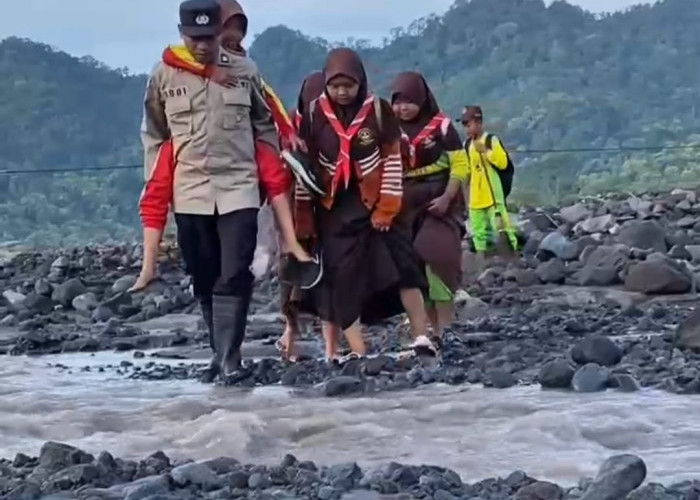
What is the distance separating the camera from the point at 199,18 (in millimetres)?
7863

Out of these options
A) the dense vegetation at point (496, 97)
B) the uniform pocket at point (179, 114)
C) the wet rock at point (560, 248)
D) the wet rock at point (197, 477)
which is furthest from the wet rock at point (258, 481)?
the dense vegetation at point (496, 97)

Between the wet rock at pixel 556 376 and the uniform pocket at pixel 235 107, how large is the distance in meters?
1.90

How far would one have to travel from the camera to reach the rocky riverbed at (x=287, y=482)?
5133 millimetres

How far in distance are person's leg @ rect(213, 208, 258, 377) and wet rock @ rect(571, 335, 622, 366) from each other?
5.47 feet

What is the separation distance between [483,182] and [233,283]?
810cm

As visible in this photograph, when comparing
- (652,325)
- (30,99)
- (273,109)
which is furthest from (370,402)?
(30,99)

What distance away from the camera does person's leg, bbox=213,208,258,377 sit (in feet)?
26.7

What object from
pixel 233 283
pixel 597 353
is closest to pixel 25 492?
pixel 233 283

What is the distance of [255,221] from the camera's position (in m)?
8.20

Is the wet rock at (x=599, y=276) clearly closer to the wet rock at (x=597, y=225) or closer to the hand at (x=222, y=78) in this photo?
the wet rock at (x=597, y=225)

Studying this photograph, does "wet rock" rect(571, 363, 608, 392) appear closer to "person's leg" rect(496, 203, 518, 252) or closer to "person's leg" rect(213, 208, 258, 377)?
"person's leg" rect(213, 208, 258, 377)

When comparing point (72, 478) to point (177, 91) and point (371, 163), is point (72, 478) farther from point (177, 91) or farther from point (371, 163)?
point (371, 163)

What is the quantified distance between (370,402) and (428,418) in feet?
1.62

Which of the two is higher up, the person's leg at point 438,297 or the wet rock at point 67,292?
the person's leg at point 438,297
